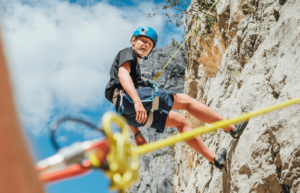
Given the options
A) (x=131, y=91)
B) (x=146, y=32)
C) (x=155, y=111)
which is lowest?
(x=155, y=111)

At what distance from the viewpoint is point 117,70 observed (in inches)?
146

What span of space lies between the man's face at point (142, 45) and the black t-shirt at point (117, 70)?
25cm

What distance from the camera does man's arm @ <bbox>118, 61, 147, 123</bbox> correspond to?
310 cm

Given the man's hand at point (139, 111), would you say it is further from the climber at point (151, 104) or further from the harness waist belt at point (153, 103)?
the harness waist belt at point (153, 103)

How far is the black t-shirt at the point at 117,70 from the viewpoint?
139 inches

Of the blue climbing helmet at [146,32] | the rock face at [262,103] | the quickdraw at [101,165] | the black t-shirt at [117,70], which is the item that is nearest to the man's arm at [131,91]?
the black t-shirt at [117,70]

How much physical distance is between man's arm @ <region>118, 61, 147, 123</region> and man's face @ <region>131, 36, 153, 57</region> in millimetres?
529

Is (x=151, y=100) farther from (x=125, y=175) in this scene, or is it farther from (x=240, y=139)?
(x=125, y=175)

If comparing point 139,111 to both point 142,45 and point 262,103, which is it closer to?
point 142,45

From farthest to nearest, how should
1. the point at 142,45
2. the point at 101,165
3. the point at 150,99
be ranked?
1. the point at 142,45
2. the point at 150,99
3. the point at 101,165

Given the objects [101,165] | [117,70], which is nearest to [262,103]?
[117,70]

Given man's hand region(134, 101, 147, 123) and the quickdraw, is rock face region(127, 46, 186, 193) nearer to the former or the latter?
man's hand region(134, 101, 147, 123)

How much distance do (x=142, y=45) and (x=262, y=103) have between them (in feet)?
6.78

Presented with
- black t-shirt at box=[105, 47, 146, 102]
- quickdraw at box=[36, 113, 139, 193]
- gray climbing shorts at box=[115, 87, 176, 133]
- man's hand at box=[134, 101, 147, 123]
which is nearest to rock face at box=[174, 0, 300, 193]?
gray climbing shorts at box=[115, 87, 176, 133]
